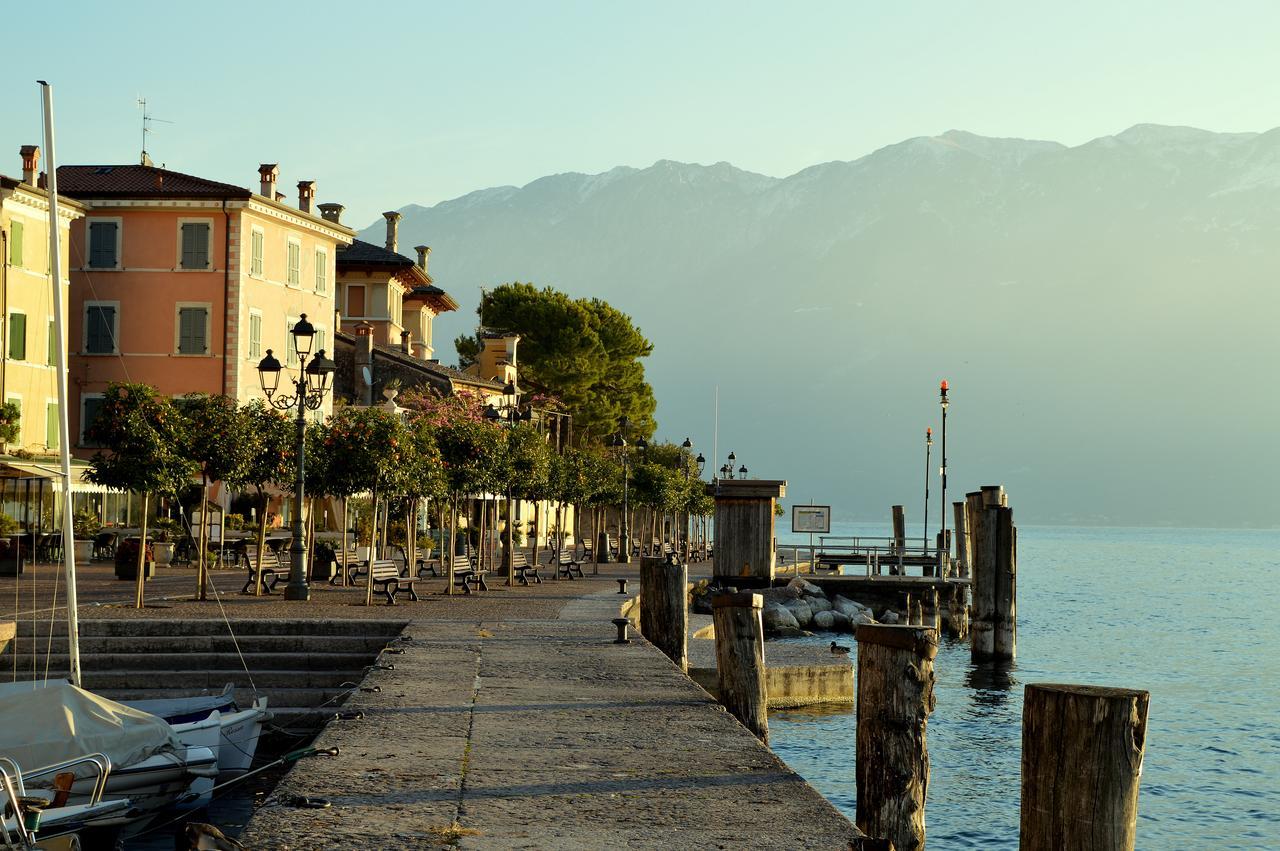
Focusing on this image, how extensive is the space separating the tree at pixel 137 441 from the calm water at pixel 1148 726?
11.0 meters

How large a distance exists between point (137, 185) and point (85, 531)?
46.0 ft

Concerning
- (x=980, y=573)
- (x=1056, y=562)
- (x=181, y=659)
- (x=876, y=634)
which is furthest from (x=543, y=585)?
(x=1056, y=562)

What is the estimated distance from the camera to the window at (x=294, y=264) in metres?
53.2

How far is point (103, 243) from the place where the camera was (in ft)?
163

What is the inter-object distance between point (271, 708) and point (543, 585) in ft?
58.8

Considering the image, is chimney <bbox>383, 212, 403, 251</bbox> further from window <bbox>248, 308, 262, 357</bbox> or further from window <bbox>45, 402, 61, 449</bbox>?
window <bbox>45, 402, 61, 449</bbox>

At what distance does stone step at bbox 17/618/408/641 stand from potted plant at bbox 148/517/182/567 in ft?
64.8

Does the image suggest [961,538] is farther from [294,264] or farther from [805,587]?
[294,264]

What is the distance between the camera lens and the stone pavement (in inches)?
326

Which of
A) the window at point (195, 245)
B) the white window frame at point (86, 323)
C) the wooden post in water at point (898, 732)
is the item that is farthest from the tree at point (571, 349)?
the wooden post in water at point (898, 732)

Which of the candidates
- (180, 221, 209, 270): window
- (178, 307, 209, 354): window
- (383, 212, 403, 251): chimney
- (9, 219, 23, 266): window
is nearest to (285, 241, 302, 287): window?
(180, 221, 209, 270): window

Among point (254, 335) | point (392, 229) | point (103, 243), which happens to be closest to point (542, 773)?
point (254, 335)

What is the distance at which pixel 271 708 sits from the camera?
17734mm

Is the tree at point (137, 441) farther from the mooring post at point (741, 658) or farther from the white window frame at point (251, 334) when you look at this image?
the white window frame at point (251, 334)
